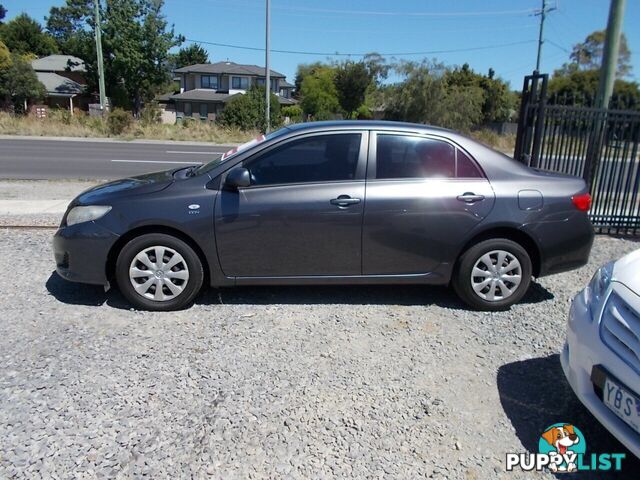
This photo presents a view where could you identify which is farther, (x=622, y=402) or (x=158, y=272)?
(x=158, y=272)

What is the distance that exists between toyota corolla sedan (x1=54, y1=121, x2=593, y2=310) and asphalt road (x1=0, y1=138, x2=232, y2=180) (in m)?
9.31

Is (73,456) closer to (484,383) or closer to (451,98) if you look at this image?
(484,383)

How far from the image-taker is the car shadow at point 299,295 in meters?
4.48

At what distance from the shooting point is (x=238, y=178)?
3.98 m

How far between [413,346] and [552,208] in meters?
1.82

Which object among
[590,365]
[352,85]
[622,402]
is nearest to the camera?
[622,402]

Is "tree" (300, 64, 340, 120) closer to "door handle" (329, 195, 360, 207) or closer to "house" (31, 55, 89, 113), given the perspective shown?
"house" (31, 55, 89, 113)

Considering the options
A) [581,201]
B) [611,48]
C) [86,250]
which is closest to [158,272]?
[86,250]

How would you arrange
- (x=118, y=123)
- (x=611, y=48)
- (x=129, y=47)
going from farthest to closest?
(x=129, y=47) < (x=118, y=123) < (x=611, y=48)

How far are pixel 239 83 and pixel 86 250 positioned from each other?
58262 mm

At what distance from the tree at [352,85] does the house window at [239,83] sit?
1337 centimetres

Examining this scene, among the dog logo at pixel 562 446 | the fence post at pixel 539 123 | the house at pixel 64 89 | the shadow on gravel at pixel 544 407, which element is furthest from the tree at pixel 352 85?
the dog logo at pixel 562 446

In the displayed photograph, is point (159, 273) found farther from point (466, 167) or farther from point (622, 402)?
point (622, 402)

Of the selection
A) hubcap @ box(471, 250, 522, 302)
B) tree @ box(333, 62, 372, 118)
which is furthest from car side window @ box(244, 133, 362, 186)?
tree @ box(333, 62, 372, 118)
